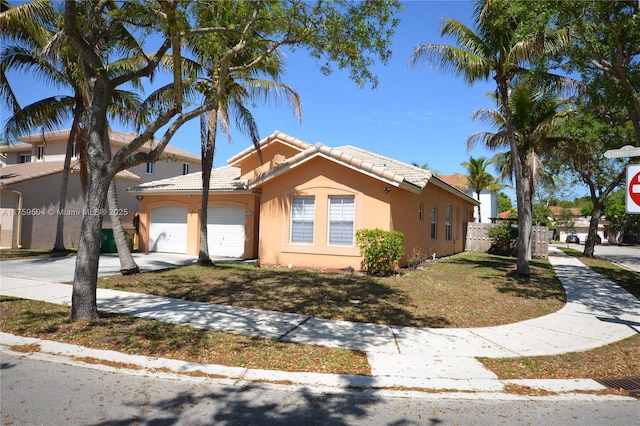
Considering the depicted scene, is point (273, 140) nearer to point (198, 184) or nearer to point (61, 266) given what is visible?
point (198, 184)

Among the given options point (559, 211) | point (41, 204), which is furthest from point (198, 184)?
point (559, 211)

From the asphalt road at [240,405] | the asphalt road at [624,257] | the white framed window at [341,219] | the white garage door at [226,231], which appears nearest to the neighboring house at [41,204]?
the white garage door at [226,231]

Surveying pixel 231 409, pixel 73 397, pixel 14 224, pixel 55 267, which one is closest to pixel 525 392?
pixel 231 409

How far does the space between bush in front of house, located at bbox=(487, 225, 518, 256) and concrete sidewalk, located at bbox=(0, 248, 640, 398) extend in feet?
41.6

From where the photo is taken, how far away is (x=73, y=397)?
4.32 m

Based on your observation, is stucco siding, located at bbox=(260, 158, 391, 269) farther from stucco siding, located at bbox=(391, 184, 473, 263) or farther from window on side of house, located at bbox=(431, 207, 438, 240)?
window on side of house, located at bbox=(431, 207, 438, 240)

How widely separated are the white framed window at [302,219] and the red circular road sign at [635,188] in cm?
915

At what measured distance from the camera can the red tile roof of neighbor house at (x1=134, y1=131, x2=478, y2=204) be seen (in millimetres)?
12867

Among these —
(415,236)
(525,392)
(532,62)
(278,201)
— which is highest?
(532,62)

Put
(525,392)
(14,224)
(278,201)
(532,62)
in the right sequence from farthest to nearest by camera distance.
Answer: (14,224) < (278,201) < (532,62) < (525,392)

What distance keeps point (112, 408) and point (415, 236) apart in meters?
12.9

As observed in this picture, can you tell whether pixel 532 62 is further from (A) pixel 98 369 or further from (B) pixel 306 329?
(A) pixel 98 369

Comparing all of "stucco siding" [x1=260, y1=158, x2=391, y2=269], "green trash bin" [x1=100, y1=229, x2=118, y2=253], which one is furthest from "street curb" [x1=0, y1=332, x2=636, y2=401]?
"green trash bin" [x1=100, y1=229, x2=118, y2=253]

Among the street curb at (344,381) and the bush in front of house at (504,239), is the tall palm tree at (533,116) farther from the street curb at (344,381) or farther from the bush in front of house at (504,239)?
the street curb at (344,381)
